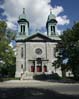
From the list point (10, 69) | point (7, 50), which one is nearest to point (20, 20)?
point (10, 69)

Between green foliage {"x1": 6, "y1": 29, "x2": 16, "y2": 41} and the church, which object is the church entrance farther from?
→ green foliage {"x1": 6, "y1": 29, "x2": 16, "y2": 41}

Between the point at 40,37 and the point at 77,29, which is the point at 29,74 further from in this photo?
the point at 77,29

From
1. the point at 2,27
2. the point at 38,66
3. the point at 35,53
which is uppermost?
the point at 2,27

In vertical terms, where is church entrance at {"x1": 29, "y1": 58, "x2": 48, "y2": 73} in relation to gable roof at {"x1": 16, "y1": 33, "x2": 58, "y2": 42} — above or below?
below

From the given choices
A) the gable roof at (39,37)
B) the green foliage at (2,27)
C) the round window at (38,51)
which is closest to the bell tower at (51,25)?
the gable roof at (39,37)

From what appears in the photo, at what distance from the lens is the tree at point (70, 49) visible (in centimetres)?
3981

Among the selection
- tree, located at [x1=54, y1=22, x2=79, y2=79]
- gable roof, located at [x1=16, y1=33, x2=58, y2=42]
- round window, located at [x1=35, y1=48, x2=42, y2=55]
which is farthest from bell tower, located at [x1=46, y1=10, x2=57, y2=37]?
tree, located at [x1=54, y1=22, x2=79, y2=79]

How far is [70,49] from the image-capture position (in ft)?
135

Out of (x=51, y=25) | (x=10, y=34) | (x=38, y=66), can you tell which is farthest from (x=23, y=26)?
(x=10, y=34)

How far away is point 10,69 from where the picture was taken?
→ 82188 millimetres

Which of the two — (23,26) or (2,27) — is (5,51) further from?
(23,26)

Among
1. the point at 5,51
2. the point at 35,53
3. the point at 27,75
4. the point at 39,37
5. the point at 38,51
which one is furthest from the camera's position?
the point at 39,37

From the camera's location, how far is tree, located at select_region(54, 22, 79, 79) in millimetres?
39812

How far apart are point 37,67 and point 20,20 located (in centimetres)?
1461
